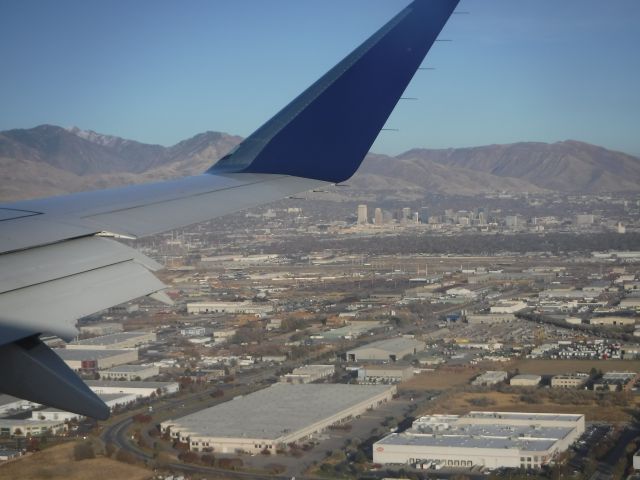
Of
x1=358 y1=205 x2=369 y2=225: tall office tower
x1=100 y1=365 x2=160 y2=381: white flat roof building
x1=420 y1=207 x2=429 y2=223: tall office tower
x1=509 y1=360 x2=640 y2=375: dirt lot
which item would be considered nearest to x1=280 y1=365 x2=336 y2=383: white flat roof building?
x1=100 y1=365 x2=160 y2=381: white flat roof building

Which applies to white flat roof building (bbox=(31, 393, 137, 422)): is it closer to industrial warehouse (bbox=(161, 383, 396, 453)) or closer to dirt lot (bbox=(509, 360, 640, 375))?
industrial warehouse (bbox=(161, 383, 396, 453))

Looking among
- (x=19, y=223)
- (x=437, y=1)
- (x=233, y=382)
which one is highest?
(x=437, y=1)

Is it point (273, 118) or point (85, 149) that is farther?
point (85, 149)

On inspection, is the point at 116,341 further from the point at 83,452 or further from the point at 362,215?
the point at 362,215

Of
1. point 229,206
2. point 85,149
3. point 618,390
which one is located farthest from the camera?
point 85,149

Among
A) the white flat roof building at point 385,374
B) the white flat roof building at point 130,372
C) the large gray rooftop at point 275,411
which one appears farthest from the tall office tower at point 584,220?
the large gray rooftop at point 275,411

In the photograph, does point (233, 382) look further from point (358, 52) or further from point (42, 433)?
point (358, 52)

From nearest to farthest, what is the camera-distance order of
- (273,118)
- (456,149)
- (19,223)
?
(19,223) → (273,118) → (456,149)

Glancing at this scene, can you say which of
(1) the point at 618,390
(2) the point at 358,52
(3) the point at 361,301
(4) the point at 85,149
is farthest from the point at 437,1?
(4) the point at 85,149
